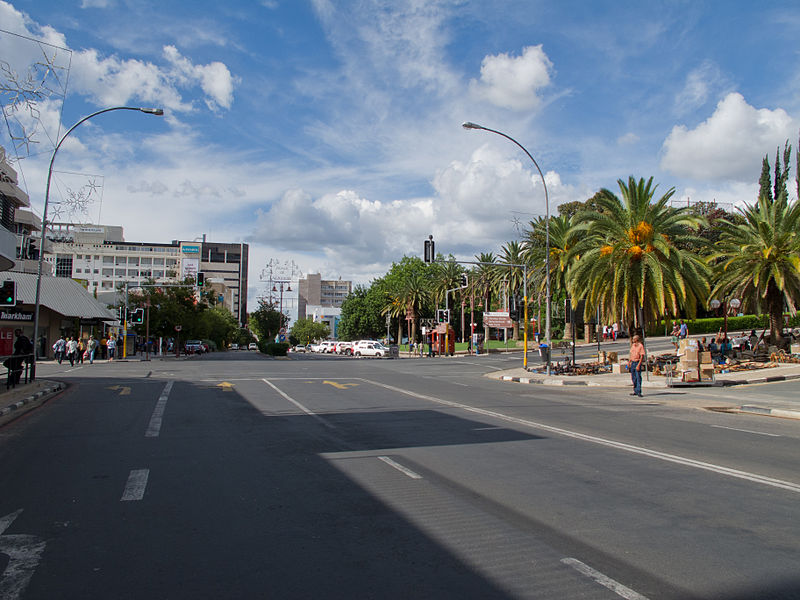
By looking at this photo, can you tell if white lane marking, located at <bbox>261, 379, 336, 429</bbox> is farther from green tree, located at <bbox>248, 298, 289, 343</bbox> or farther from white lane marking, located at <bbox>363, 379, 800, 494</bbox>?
green tree, located at <bbox>248, 298, 289, 343</bbox>

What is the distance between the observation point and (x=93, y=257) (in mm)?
123562

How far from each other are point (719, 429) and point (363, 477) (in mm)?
7773

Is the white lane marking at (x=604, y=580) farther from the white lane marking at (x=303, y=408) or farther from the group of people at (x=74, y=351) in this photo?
the group of people at (x=74, y=351)

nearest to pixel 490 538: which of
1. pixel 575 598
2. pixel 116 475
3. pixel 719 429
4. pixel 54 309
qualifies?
pixel 575 598

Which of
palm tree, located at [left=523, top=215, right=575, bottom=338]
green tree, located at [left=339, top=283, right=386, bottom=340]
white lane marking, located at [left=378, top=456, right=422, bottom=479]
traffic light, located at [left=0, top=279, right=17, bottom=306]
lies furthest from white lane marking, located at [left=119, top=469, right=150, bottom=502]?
green tree, located at [left=339, top=283, right=386, bottom=340]

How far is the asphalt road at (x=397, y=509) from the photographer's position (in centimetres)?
425

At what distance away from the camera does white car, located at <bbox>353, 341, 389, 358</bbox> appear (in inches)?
2456

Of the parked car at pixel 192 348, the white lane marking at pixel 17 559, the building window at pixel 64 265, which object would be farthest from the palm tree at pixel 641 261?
the building window at pixel 64 265

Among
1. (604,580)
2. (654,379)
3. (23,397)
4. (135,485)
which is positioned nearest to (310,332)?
(654,379)

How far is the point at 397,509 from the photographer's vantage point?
6.01m

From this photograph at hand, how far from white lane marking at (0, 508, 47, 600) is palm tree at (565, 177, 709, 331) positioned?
2363 cm

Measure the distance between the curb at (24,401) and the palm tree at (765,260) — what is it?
92.6 ft

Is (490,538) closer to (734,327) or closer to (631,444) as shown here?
(631,444)

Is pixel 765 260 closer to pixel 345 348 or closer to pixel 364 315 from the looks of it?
pixel 345 348
